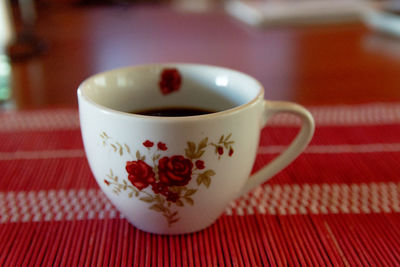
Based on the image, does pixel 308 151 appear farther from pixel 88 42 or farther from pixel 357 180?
pixel 88 42

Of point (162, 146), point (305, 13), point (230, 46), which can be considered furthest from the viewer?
point (305, 13)

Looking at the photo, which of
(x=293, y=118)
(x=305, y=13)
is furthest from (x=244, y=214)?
(x=305, y=13)

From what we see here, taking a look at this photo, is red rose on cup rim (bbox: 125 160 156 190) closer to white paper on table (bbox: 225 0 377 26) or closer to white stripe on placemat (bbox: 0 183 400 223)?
white stripe on placemat (bbox: 0 183 400 223)

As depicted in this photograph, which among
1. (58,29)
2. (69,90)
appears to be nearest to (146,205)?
(69,90)

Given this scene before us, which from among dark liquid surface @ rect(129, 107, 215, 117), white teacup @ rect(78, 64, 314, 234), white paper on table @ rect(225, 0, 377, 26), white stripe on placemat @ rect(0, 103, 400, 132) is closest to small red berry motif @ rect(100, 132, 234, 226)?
white teacup @ rect(78, 64, 314, 234)

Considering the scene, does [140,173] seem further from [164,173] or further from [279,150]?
[279,150]

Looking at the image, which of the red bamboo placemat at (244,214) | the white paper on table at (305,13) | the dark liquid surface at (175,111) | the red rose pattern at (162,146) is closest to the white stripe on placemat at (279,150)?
the red bamboo placemat at (244,214)
